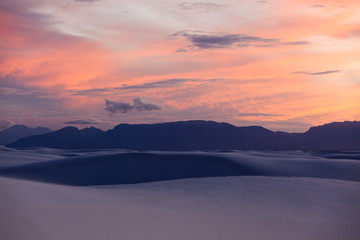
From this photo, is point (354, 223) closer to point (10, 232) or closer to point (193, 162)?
point (10, 232)

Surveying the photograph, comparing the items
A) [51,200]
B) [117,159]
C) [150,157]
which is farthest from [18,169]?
[51,200]

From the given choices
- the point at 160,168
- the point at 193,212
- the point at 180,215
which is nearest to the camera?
the point at 180,215

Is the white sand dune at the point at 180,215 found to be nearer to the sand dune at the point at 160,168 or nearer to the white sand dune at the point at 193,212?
the white sand dune at the point at 193,212

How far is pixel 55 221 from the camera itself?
8.40 metres

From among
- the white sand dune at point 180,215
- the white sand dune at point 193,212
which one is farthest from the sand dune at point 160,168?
the white sand dune at point 180,215

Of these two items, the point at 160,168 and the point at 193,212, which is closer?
the point at 193,212

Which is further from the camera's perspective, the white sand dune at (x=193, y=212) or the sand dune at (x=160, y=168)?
the sand dune at (x=160, y=168)

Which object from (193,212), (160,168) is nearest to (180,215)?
(193,212)

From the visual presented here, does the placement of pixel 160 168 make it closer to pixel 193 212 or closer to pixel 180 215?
pixel 193 212

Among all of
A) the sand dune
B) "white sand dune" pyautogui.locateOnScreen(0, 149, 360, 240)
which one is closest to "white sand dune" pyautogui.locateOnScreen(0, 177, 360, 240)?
"white sand dune" pyautogui.locateOnScreen(0, 149, 360, 240)

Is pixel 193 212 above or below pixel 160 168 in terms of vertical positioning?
above

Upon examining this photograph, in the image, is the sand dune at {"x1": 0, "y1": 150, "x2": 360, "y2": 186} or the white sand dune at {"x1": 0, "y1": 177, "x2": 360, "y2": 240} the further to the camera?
the sand dune at {"x1": 0, "y1": 150, "x2": 360, "y2": 186}

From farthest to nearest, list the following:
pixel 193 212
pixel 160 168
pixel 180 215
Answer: pixel 160 168 < pixel 193 212 < pixel 180 215

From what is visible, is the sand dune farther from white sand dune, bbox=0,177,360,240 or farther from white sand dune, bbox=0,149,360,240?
white sand dune, bbox=0,177,360,240
